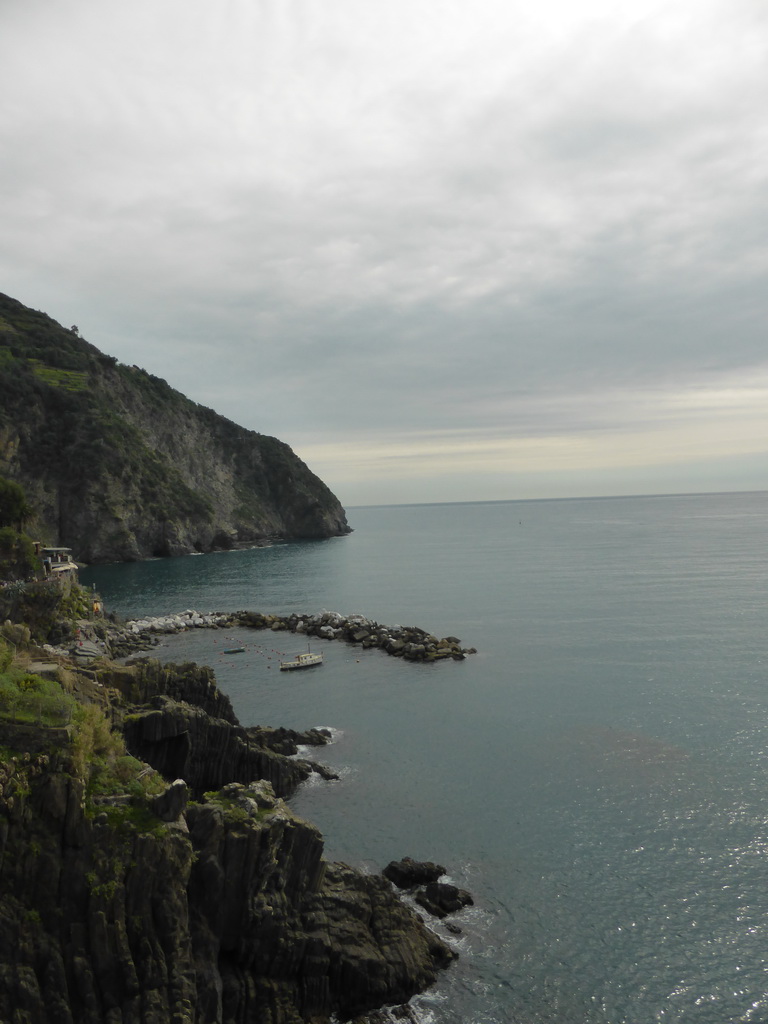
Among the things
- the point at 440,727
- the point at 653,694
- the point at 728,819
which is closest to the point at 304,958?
the point at 728,819

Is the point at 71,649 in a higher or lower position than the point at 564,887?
higher

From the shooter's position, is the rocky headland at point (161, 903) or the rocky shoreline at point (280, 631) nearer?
the rocky headland at point (161, 903)

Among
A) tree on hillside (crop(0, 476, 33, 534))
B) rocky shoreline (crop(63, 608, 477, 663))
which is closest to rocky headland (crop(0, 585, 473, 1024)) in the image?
rocky shoreline (crop(63, 608, 477, 663))

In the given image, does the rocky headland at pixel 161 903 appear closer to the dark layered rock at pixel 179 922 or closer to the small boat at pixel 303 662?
the dark layered rock at pixel 179 922

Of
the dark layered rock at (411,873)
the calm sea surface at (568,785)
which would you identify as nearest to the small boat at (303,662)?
the calm sea surface at (568,785)

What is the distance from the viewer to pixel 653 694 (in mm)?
48875

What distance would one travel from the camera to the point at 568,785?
1377 inches

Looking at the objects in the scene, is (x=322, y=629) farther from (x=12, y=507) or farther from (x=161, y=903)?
(x=161, y=903)

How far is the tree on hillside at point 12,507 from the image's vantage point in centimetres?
8744

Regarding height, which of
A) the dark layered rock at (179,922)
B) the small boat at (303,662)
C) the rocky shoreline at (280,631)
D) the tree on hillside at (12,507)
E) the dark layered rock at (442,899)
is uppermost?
the tree on hillside at (12,507)

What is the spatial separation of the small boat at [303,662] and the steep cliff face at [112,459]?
284 ft

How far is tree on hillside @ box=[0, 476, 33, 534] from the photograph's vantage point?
87438 millimetres

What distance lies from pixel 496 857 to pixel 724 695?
27.0 metres

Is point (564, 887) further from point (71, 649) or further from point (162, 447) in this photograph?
point (162, 447)
